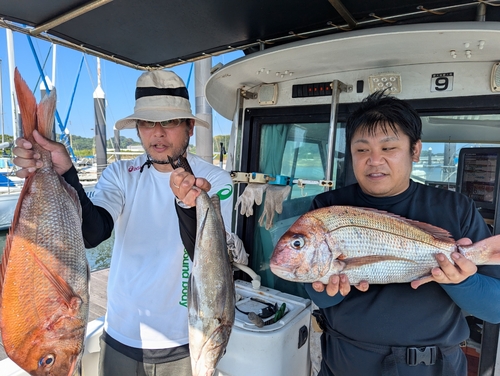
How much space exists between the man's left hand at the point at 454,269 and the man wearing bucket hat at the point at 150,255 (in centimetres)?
128

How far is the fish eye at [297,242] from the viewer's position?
1652mm

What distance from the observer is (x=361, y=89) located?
339cm

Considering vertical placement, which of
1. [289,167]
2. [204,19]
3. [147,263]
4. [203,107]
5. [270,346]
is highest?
[204,19]

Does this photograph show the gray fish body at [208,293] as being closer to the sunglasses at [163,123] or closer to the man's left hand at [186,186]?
the man's left hand at [186,186]

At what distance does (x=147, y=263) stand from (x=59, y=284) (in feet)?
2.66

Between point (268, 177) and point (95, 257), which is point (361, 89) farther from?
point (95, 257)

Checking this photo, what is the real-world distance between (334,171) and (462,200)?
1880 millimetres

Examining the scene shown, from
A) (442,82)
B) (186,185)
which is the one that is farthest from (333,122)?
(186,185)

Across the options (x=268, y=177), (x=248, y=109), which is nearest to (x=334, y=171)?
(x=268, y=177)

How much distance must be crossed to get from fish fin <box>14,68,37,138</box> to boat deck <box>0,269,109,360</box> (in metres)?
3.50

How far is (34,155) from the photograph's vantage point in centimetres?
151

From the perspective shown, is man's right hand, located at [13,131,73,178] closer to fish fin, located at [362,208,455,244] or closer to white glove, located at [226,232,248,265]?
fish fin, located at [362,208,455,244]

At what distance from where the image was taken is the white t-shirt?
2125 mm

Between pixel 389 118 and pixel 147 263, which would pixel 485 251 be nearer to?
pixel 389 118
